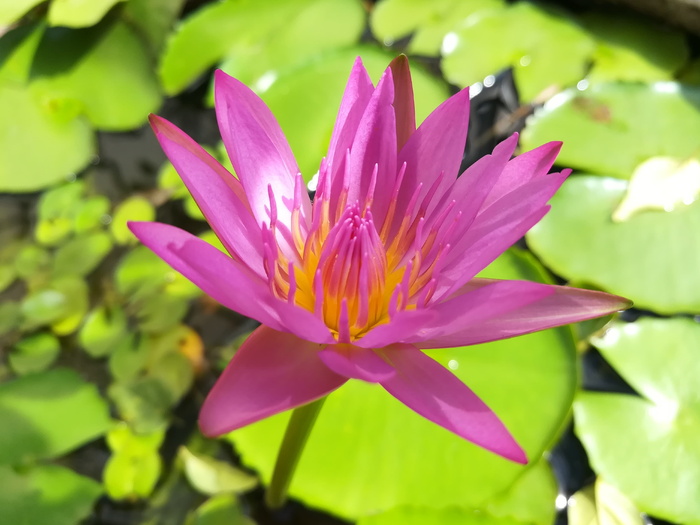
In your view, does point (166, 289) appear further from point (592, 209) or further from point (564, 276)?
point (592, 209)

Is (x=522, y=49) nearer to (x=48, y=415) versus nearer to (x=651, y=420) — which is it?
(x=651, y=420)

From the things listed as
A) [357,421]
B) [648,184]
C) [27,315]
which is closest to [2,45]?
[27,315]

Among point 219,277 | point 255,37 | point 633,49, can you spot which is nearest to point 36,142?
point 255,37

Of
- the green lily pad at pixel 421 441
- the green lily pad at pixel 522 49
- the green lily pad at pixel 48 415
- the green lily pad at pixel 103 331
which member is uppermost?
the green lily pad at pixel 522 49

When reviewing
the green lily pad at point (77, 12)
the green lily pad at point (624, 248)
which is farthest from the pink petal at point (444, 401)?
the green lily pad at point (77, 12)

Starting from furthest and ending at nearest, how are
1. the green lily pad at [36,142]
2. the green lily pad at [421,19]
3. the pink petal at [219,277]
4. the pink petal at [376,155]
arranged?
the green lily pad at [421,19] < the green lily pad at [36,142] < the pink petal at [376,155] < the pink petal at [219,277]

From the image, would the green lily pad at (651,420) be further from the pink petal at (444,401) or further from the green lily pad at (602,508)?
the pink petal at (444,401)

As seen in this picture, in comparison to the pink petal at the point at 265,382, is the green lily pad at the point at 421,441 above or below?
below
